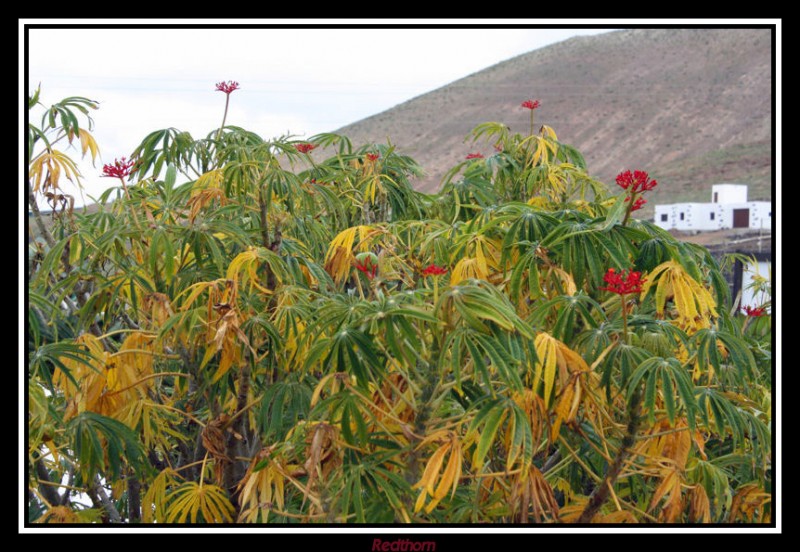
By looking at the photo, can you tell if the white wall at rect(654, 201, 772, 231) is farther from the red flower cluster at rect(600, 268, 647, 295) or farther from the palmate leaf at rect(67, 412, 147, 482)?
the palmate leaf at rect(67, 412, 147, 482)

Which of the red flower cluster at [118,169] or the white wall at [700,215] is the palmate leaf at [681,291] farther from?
the white wall at [700,215]

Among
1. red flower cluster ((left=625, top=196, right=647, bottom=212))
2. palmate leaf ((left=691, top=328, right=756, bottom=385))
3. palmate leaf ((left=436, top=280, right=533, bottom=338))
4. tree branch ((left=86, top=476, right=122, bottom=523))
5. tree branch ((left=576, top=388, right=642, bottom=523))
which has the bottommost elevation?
tree branch ((left=86, top=476, right=122, bottom=523))

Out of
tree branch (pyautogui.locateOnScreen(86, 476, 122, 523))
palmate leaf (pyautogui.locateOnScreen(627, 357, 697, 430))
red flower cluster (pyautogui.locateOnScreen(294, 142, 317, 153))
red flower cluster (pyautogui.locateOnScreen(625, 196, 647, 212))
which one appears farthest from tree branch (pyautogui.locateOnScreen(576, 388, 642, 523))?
red flower cluster (pyautogui.locateOnScreen(294, 142, 317, 153))

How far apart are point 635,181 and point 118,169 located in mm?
1292

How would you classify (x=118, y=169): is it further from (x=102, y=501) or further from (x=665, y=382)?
(x=665, y=382)

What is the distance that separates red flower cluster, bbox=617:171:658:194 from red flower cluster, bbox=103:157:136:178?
1244mm

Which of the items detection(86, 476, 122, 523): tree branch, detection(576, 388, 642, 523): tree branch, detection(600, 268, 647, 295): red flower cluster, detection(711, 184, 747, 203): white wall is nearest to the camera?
detection(600, 268, 647, 295): red flower cluster

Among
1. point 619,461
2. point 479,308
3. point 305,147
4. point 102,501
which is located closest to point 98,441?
point 102,501

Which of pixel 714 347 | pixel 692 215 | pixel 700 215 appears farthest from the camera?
pixel 700 215

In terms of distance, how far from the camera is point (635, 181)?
1.69 m

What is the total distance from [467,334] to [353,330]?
21cm

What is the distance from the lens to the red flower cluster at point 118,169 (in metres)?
2.00

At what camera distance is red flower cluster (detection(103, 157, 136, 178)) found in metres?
2.00
